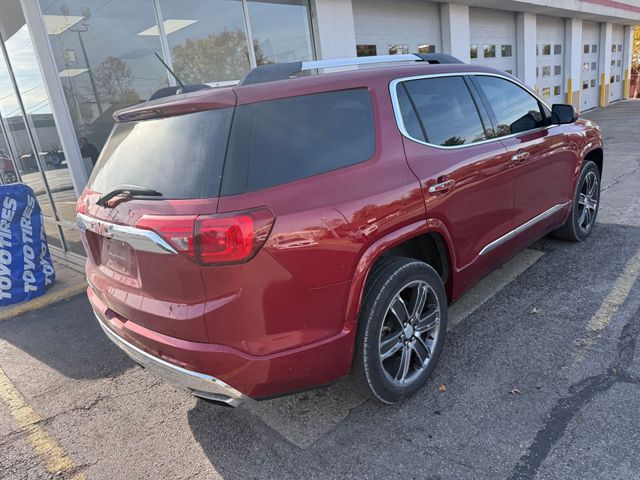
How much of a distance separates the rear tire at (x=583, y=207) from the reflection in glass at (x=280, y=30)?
16.4 ft

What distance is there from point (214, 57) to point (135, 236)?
553 centimetres

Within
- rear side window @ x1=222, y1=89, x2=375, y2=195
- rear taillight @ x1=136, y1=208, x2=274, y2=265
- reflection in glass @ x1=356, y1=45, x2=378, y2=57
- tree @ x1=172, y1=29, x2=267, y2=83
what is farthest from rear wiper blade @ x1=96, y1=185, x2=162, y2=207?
reflection in glass @ x1=356, y1=45, x2=378, y2=57

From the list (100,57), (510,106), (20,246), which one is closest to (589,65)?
(510,106)

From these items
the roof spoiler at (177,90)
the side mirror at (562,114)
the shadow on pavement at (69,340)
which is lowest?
the shadow on pavement at (69,340)

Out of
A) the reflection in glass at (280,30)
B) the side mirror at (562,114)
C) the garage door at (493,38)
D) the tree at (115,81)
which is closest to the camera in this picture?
the side mirror at (562,114)

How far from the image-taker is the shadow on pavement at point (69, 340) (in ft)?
11.5

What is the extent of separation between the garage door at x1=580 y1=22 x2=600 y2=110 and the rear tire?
676 inches

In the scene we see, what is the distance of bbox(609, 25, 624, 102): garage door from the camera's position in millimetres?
22386

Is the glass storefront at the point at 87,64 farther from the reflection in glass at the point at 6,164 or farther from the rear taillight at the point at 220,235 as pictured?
the rear taillight at the point at 220,235

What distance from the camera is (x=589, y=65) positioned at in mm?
19859

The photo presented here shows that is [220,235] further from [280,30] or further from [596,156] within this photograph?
[280,30]

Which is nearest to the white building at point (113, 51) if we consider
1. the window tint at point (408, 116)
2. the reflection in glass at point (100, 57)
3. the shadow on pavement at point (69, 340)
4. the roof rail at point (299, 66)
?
the reflection in glass at point (100, 57)

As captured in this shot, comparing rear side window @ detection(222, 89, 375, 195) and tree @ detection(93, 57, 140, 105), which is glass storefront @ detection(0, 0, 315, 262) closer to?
tree @ detection(93, 57, 140, 105)

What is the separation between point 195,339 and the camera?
206 centimetres
